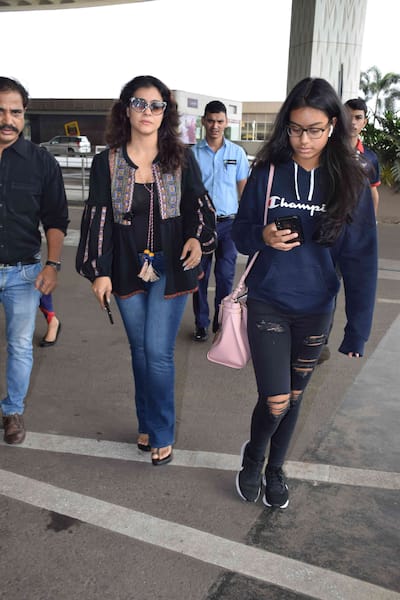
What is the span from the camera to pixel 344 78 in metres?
16.0

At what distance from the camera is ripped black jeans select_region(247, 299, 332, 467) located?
8.60ft

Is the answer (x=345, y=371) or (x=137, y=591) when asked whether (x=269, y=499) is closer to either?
(x=137, y=591)

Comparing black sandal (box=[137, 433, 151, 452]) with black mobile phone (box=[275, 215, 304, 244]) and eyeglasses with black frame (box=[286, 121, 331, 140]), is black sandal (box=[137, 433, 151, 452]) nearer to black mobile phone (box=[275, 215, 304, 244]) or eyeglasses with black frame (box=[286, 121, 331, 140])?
black mobile phone (box=[275, 215, 304, 244])

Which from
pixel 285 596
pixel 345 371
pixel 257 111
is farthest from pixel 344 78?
pixel 257 111

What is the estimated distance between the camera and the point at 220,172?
→ 544cm

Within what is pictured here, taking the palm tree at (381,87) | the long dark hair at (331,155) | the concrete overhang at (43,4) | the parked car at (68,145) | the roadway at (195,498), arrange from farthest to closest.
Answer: the palm tree at (381,87) < the parked car at (68,145) < the concrete overhang at (43,4) < the long dark hair at (331,155) < the roadway at (195,498)

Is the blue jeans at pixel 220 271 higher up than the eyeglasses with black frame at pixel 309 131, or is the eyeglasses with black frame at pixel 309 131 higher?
the eyeglasses with black frame at pixel 309 131

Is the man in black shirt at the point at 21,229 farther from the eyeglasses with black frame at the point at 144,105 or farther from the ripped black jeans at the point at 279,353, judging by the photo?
the ripped black jeans at the point at 279,353

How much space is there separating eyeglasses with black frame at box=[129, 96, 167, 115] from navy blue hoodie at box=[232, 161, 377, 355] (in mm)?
600

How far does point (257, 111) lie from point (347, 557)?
6858 centimetres

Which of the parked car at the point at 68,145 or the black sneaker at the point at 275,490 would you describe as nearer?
the black sneaker at the point at 275,490

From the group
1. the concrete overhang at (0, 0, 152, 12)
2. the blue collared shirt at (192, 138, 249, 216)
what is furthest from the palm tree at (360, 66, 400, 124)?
the blue collared shirt at (192, 138, 249, 216)

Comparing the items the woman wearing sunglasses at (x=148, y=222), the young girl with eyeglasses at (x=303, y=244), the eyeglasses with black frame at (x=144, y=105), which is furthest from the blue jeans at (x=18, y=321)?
the young girl with eyeglasses at (x=303, y=244)

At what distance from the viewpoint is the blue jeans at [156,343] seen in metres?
3.00
